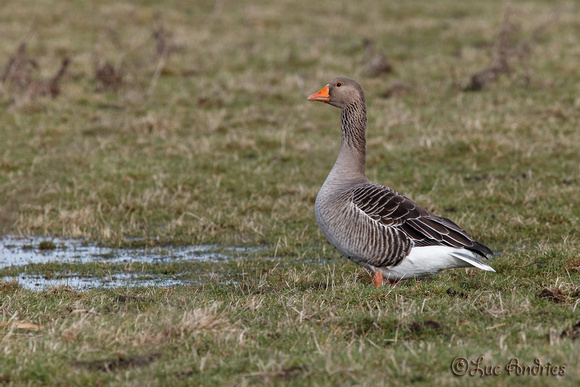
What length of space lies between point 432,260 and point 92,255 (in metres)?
5.07

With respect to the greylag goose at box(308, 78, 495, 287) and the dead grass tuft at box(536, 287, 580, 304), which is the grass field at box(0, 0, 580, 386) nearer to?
the dead grass tuft at box(536, 287, 580, 304)

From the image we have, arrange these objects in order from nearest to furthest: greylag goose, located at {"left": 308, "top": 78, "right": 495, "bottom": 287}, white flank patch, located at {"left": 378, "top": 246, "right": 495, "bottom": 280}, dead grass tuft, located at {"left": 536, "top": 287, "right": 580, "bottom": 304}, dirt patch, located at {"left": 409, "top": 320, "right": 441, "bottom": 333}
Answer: dirt patch, located at {"left": 409, "top": 320, "right": 441, "bottom": 333}
dead grass tuft, located at {"left": 536, "top": 287, "right": 580, "bottom": 304}
white flank patch, located at {"left": 378, "top": 246, "right": 495, "bottom": 280}
greylag goose, located at {"left": 308, "top": 78, "right": 495, "bottom": 287}

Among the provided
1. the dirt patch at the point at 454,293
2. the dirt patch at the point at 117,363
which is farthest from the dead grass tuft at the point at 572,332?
the dirt patch at the point at 117,363

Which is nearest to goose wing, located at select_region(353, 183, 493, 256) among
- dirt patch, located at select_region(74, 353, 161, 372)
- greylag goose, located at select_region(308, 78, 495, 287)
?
greylag goose, located at select_region(308, 78, 495, 287)

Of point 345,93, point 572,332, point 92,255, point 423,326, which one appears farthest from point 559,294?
point 92,255

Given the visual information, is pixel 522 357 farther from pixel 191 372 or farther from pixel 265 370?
pixel 191 372

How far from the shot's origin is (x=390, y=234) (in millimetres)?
7516

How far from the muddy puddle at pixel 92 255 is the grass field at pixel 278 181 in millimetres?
282

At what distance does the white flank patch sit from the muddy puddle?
277 centimetres

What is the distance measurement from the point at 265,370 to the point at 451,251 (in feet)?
10.2

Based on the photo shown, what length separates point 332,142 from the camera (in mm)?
15312

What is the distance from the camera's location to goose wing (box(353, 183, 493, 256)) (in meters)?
7.33

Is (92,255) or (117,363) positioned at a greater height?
(117,363)

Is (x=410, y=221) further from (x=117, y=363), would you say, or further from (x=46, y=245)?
(x=46, y=245)
